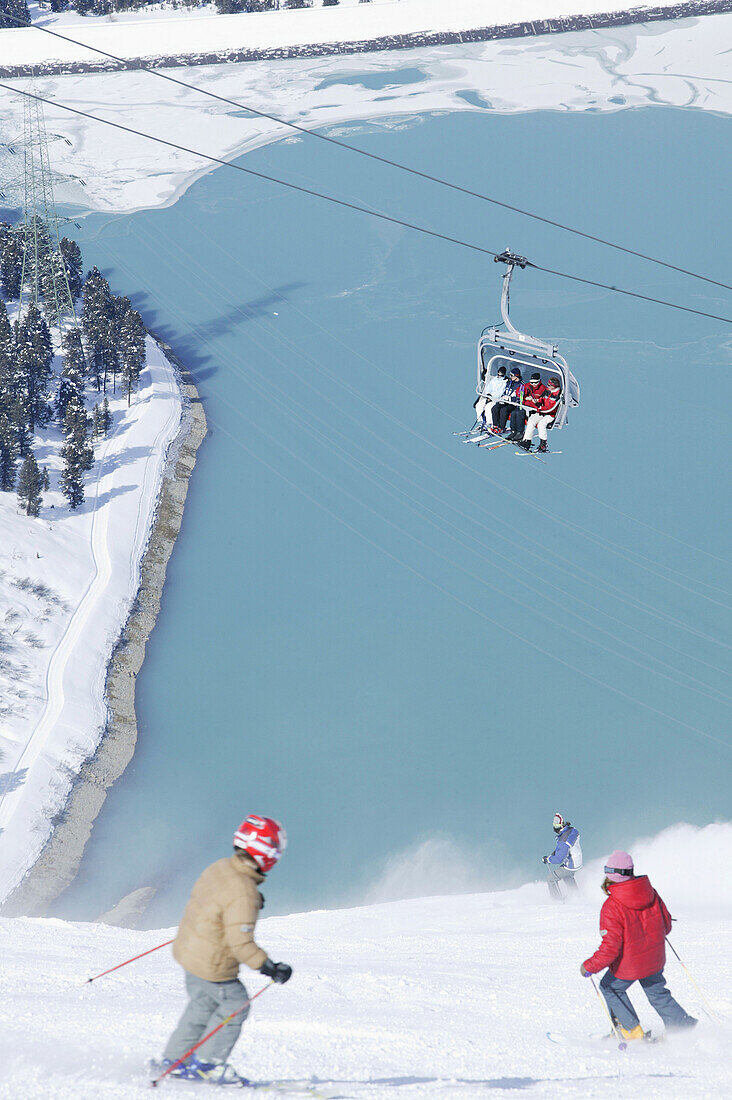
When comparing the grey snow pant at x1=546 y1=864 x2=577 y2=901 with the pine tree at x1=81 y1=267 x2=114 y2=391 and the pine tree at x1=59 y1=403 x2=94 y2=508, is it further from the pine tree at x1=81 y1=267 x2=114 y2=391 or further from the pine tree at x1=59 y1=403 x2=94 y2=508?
the pine tree at x1=81 y1=267 x2=114 y2=391

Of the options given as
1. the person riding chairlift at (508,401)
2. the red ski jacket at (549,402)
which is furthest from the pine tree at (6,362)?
the red ski jacket at (549,402)

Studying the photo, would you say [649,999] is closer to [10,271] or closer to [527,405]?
[527,405]

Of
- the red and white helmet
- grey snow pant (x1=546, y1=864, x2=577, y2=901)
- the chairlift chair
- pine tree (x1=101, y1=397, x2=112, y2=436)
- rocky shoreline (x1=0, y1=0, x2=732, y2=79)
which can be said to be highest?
rocky shoreline (x1=0, y1=0, x2=732, y2=79)

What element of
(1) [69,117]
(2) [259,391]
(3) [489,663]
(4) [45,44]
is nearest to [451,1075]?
(3) [489,663]

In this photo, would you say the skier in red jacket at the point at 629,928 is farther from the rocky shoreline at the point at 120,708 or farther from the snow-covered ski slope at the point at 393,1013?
the rocky shoreline at the point at 120,708

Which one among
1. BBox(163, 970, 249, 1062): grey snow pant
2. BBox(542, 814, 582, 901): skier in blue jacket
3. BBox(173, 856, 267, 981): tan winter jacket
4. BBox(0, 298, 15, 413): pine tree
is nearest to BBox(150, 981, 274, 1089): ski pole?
BBox(163, 970, 249, 1062): grey snow pant

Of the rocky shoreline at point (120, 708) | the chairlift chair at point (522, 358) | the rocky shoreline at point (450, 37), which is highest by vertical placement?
the rocky shoreline at point (450, 37)

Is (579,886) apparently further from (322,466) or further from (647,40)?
(647,40)
